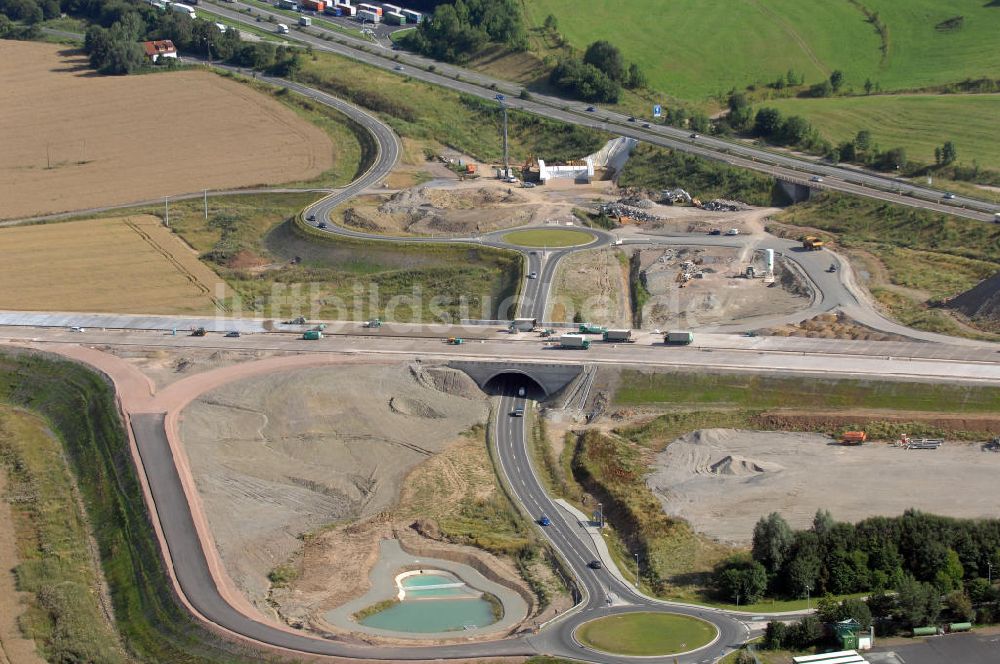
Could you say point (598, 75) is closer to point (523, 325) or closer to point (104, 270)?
point (523, 325)

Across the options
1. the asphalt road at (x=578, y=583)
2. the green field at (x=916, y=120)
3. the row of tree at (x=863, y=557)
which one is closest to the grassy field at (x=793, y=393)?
the asphalt road at (x=578, y=583)

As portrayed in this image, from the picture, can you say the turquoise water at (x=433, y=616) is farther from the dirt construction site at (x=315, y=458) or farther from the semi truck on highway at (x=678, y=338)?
the semi truck on highway at (x=678, y=338)

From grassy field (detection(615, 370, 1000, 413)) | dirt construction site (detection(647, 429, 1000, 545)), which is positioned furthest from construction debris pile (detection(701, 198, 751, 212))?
dirt construction site (detection(647, 429, 1000, 545))

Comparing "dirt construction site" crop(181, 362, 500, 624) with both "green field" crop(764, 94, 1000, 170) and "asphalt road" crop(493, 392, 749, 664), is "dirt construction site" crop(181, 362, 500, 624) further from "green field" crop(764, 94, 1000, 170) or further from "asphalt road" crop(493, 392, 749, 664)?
"green field" crop(764, 94, 1000, 170)

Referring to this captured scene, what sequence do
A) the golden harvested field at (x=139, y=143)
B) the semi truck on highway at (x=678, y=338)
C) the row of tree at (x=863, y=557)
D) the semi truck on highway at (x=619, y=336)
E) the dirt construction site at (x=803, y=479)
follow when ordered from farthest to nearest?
the golden harvested field at (x=139, y=143) < the semi truck on highway at (x=619, y=336) < the semi truck on highway at (x=678, y=338) < the dirt construction site at (x=803, y=479) < the row of tree at (x=863, y=557)

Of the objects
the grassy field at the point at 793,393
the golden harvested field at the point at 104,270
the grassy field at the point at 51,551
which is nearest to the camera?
the grassy field at the point at 51,551

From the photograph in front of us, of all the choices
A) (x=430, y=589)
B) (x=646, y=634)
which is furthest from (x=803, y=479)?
(x=430, y=589)

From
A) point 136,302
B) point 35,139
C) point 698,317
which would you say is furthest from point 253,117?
point 698,317
